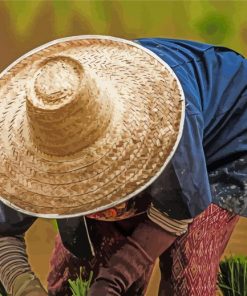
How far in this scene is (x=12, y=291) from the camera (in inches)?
64.6

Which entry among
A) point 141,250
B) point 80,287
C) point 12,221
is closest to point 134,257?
point 141,250

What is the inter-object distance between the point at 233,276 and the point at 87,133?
0.47 meters

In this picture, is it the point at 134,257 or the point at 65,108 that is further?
the point at 134,257

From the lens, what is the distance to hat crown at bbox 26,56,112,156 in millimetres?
1401

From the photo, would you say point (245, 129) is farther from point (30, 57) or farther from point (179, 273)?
point (30, 57)

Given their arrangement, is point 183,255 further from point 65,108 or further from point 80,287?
point 65,108

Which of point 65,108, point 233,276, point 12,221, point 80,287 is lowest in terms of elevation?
point 233,276

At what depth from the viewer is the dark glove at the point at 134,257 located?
1541 millimetres

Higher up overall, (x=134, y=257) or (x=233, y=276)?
(x=134, y=257)

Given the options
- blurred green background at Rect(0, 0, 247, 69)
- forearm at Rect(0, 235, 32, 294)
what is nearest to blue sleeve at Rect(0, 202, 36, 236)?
forearm at Rect(0, 235, 32, 294)

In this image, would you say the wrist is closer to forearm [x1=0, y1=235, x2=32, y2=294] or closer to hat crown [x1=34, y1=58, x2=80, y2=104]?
forearm [x1=0, y1=235, x2=32, y2=294]

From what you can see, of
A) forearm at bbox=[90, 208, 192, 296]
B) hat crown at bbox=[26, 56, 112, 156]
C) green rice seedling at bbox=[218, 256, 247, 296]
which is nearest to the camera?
hat crown at bbox=[26, 56, 112, 156]

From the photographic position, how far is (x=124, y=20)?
1.81 meters

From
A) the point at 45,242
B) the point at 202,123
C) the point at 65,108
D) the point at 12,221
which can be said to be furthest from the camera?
the point at 45,242
